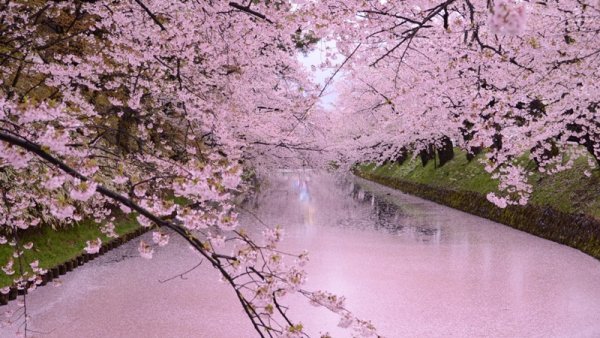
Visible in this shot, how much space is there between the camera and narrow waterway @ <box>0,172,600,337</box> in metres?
7.39

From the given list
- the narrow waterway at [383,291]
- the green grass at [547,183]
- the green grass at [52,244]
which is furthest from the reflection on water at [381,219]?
the green grass at [52,244]

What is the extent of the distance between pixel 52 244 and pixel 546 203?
1279cm

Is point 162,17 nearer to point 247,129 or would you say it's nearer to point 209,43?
point 209,43

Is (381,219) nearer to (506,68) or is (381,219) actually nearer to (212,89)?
(506,68)

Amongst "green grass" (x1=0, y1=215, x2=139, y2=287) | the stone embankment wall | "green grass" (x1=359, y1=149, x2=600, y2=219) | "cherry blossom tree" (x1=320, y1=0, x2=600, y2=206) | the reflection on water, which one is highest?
"cherry blossom tree" (x1=320, y1=0, x2=600, y2=206)

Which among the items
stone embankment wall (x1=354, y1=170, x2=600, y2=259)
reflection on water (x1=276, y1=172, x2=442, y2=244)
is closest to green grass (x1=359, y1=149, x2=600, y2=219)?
stone embankment wall (x1=354, y1=170, x2=600, y2=259)

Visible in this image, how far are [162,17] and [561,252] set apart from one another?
391 inches

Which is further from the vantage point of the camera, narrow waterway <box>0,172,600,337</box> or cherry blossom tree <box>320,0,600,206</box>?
cherry blossom tree <box>320,0,600,206</box>

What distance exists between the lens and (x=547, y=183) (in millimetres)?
17062

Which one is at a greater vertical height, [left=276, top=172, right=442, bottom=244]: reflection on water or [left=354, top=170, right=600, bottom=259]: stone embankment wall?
[left=354, top=170, right=600, bottom=259]: stone embankment wall

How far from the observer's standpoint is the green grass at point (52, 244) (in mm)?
10172

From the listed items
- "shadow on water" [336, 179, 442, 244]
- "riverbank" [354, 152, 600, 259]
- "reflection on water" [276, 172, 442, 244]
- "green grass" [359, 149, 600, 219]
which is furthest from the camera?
"reflection on water" [276, 172, 442, 244]

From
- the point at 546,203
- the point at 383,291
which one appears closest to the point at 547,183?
the point at 546,203

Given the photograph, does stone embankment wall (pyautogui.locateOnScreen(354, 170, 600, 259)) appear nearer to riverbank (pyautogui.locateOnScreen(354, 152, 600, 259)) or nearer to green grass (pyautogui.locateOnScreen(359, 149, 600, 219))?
riverbank (pyautogui.locateOnScreen(354, 152, 600, 259))
